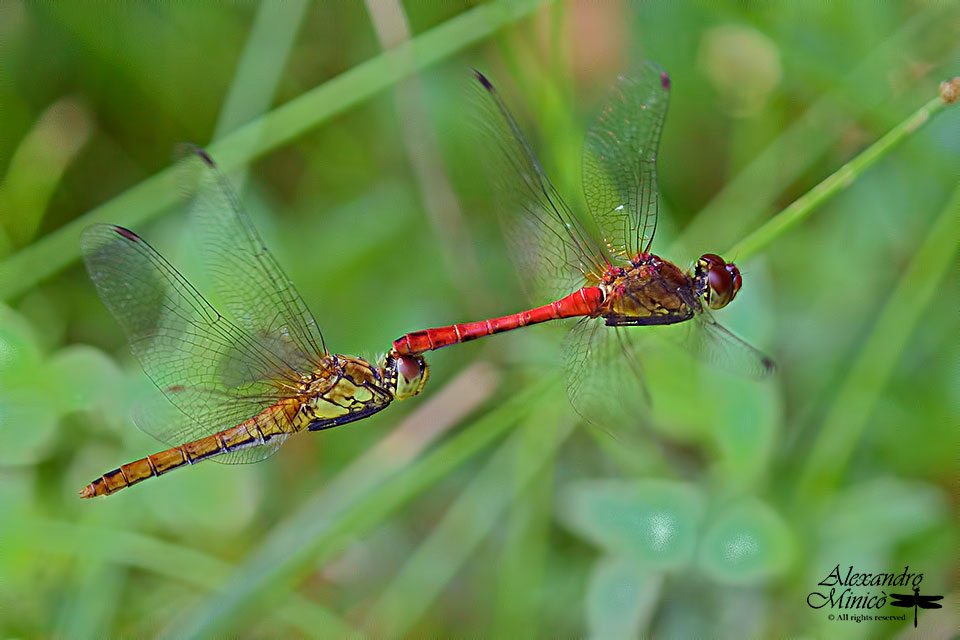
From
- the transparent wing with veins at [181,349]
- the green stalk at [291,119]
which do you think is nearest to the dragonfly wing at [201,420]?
the transparent wing with veins at [181,349]

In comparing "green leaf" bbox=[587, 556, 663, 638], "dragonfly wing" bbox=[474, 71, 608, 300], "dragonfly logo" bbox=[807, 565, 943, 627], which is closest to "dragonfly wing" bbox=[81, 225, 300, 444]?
"dragonfly wing" bbox=[474, 71, 608, 300]

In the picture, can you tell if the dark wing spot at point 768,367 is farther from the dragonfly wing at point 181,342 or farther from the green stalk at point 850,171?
the dragonfly wing at point 181,342

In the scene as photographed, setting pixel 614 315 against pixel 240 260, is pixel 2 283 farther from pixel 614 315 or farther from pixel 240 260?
pixel 614 315

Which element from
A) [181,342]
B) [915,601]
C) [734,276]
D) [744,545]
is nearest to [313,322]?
[181,342]

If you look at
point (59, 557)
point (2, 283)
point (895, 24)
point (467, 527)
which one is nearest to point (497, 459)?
point (467, 527)

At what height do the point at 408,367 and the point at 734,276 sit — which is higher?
the point at 734,276

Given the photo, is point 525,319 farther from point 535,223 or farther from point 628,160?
point 628,160
